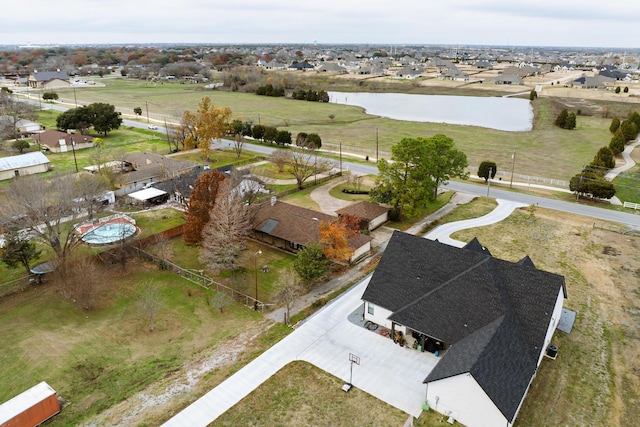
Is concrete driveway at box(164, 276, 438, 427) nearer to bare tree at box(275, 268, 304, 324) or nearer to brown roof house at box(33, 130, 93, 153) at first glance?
bare tree at box(275, 268, 304, 324)

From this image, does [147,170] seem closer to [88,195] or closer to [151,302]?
[88,195]

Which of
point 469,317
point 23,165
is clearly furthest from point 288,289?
point 23,165

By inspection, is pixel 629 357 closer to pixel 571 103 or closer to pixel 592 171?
pixel 592 171

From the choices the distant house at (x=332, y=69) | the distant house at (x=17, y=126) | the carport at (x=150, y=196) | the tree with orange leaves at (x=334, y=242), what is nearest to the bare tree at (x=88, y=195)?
the carport at (x=150, y=196)

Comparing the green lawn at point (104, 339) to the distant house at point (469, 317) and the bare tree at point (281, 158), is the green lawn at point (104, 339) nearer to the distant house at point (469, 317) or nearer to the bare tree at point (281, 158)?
the distant house at point (469, 317)

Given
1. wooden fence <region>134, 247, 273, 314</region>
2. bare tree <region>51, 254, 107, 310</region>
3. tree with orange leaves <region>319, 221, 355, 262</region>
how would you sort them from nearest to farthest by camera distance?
bare tree <region>51, 254, 107, 310</region>
wooden fence <region>134, 247, 273, 314</region>
tree with orange leaves <region>319, 221, 355, 262</region>

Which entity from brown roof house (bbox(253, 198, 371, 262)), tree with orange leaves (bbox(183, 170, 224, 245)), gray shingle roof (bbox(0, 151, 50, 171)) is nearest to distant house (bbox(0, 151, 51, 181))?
gray shingle roof (bbox(0, 151, 50, 171))

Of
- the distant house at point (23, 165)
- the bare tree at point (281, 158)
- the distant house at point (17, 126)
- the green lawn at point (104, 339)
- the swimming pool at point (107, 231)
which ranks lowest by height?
the green lawn at point (104, 339)

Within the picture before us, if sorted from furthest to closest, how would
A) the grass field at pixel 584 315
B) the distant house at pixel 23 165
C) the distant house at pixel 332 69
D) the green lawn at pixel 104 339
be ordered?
the distant house at pixel 332 69
the distant house at pixel 23 165
the green lawn at pixel 104 339
the grass field at pixel 584 315
